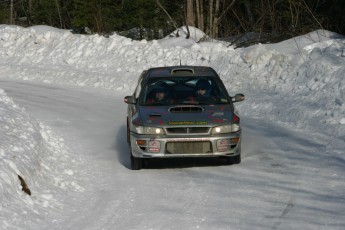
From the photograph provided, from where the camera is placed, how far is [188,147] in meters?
10.4

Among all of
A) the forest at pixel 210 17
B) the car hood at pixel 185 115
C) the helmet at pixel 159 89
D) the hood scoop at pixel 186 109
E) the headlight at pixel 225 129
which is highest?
the helmet at pixel 159 89

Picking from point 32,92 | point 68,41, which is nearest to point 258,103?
point 32,92

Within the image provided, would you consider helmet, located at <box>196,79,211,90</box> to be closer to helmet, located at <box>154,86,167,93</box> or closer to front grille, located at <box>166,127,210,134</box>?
helmet, located at <box>154,86,167,93</box>

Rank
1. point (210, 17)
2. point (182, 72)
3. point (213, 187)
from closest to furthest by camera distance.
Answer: point (213, 187) → point (182, 72) → point (210, 17)

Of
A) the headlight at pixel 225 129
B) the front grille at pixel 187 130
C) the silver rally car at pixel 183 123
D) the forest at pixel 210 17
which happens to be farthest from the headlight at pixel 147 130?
the forest at pixel 210 17

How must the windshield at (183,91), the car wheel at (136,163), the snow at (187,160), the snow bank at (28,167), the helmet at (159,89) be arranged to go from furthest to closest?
the helmet at (159,89) → the windshield at (183,91) → the car wheel at (136,163) → the snow bank at (28,167) → the snow at (187,160)

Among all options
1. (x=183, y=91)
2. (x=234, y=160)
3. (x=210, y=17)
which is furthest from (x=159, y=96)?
(x=210, y=17)

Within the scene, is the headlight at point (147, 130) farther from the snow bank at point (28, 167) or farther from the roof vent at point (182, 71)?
the roof vent at point (182, 71)

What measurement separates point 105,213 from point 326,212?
2573 mm

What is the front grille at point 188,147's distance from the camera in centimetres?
1036

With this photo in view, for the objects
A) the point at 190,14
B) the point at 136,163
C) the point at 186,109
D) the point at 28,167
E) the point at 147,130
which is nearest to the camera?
the point at 28,167

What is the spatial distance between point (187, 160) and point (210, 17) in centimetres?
1867

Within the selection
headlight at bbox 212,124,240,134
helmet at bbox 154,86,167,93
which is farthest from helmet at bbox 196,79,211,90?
headlight at bbox 212,124,240,134

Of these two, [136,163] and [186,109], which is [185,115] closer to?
[186,109]
